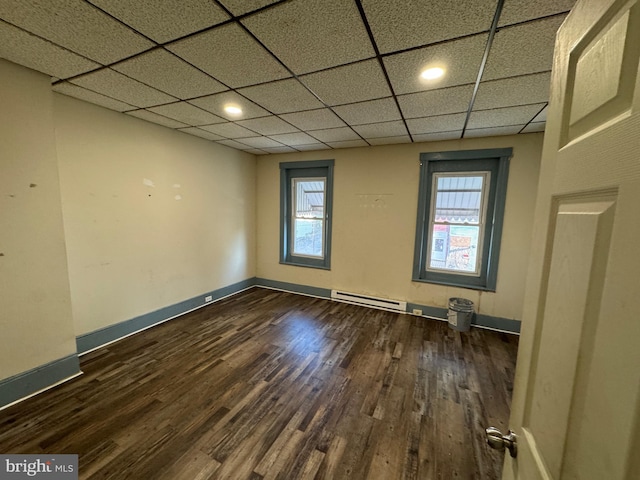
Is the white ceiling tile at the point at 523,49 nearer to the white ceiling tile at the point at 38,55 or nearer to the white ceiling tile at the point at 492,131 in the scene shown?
the white ceiling tile at the point at 492,131

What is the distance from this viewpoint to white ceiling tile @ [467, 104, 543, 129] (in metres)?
2.39

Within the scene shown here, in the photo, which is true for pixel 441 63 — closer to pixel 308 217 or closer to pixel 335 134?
pixel 335 134

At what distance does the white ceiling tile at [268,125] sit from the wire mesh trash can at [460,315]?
3.06 metres

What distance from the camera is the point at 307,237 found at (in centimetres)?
465

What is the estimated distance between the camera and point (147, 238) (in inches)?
122

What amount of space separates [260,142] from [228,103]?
139cm

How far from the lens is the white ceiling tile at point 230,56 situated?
1.48m

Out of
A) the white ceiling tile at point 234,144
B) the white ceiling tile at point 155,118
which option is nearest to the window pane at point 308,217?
the white ceiling tile at point 234,144

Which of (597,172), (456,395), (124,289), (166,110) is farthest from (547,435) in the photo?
(124,289)

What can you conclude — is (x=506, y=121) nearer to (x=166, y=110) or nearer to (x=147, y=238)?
(x=166, y=110)

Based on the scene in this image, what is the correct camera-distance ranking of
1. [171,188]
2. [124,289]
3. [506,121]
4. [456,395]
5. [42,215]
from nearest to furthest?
[42,215] → [456,395] → [506,121] → [124,289] → [171,188]

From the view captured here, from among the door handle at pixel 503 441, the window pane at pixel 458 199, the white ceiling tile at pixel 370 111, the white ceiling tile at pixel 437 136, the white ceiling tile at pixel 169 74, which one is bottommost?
the door handle at pixel 503 441

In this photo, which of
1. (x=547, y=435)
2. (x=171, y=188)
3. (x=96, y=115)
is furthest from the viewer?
(x=171, y=188)

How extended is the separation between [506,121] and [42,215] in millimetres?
4313
